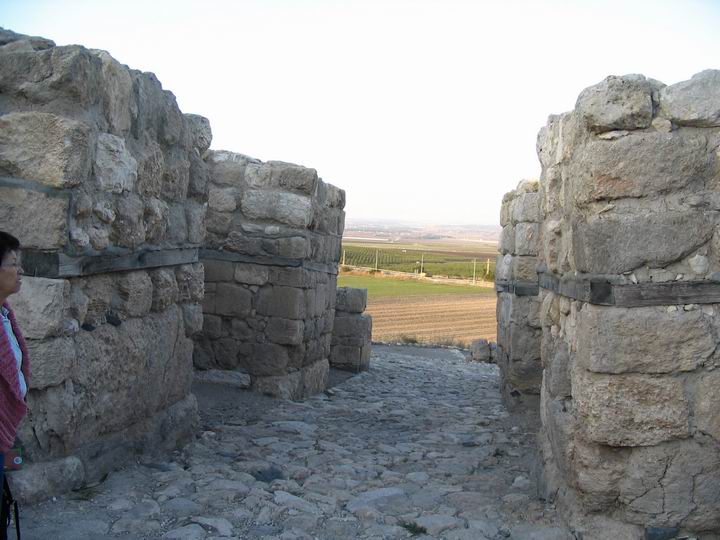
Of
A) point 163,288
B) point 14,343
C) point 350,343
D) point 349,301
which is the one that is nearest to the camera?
point 14,343

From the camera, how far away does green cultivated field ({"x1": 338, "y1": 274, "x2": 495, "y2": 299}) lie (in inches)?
1097

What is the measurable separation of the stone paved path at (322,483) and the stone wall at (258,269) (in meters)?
0.46

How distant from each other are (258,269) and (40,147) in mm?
4131

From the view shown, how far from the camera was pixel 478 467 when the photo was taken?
521 cm

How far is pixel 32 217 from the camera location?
3727 millimetres

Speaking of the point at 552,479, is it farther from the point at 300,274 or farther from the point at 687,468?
the point at 300,274

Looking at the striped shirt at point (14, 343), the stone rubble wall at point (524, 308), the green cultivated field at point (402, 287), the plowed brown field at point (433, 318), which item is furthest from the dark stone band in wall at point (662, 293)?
the green cultivated field at point (402, 287)

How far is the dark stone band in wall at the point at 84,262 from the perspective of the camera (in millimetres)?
3746

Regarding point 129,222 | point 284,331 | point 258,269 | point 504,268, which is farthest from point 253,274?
point 129,222

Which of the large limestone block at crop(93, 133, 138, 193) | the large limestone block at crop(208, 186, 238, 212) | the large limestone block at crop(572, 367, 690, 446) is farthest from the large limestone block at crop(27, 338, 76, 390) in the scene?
the large limestone block at crop(208, 186, 238, 212)

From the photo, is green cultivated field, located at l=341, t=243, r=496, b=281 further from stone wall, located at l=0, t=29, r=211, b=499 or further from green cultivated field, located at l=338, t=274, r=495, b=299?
stone wall, located at l=0, t=29, r=211, b=499

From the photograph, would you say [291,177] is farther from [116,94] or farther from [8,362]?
[8,362]

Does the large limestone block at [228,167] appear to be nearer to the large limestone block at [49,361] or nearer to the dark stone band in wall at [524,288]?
the dark stone band in wall at [524,288]

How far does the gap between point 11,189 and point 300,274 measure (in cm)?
422
